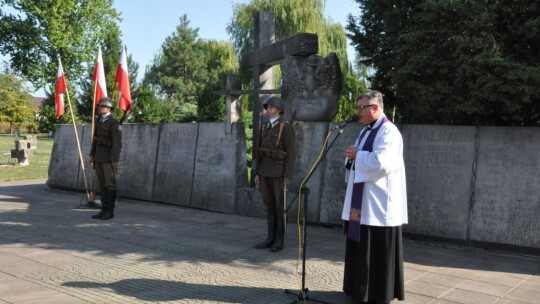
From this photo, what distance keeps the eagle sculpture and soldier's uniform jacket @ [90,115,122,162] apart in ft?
9.79

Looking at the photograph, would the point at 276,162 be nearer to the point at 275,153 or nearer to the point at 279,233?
the point at 275,153

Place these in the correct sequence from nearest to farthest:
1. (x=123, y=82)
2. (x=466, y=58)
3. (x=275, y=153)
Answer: (x=466, y=58) → (x=275, y=153) → (x=123, y=82)

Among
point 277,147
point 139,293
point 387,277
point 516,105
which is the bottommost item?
point 139,293

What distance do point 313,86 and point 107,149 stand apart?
373 centimetres

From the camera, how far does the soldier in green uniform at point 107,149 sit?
8.62m

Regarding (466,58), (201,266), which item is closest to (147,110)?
(201,266)

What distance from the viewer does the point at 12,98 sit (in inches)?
1398

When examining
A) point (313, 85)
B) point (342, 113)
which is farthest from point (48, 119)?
point (313, 85)

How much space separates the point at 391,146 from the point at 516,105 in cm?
298

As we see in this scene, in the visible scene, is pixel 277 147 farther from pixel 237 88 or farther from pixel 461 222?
pixel 237 88

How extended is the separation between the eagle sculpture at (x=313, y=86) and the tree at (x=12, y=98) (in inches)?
1164

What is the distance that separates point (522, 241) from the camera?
6340 mm

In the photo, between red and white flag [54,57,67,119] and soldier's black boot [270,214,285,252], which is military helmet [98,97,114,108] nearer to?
red and white flag [54,57,67,119]

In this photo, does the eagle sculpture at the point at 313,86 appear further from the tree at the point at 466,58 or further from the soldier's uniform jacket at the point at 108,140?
the soldier's uniform jacket at the point at 108,140
